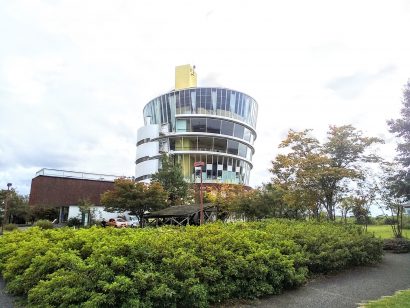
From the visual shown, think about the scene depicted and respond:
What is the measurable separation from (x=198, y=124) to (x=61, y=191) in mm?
23527

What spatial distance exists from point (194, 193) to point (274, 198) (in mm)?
19407

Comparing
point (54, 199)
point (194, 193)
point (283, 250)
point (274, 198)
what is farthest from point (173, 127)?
point (283, 250)

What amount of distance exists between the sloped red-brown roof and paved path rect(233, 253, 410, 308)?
47.7 metres

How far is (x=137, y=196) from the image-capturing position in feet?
118

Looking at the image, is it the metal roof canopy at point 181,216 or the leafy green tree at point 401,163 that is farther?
the metal roof canopy at point 181,216

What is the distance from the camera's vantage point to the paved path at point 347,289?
24.9 feet

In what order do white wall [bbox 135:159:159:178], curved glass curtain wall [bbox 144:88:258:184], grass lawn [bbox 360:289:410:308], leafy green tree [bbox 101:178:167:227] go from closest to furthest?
1. grass lawn [bbox 360:289:410:308]
2. leafy green tree [bbox 101:178:167:227]
3. curved glass curtain wall [bbox 144:88:258:184]
4. white wall [bbox 135:159:159:178]

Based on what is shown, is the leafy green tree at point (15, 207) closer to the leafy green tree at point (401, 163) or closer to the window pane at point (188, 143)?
the window pane at point (188, 143)

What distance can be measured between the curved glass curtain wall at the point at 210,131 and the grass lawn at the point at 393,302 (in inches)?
1872

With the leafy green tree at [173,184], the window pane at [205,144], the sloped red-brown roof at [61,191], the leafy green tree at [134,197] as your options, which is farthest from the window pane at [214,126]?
the leafy green tree at [134,197]

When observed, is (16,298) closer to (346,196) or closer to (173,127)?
(346,196)

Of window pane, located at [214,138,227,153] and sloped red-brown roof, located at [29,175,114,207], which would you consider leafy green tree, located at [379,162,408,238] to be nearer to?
window pane, located at [214,138,227,153]

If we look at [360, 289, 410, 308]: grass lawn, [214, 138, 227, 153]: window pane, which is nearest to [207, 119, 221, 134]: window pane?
[214, 138, 227, 153]: window pane

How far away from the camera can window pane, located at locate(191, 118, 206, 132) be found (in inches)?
2213
